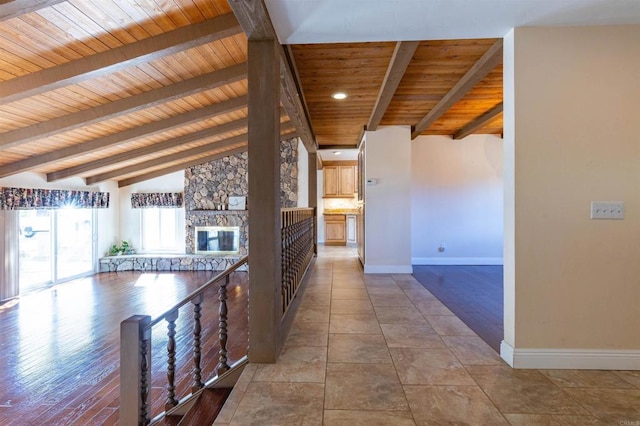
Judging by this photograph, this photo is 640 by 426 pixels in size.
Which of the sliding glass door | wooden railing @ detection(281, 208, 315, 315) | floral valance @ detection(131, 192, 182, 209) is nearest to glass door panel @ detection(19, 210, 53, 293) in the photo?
the sliding glass door

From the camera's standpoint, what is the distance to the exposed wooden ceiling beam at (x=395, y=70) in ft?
8.43

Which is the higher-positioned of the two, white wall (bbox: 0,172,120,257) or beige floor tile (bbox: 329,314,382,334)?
white wall (bbox: 0,172,120,257)

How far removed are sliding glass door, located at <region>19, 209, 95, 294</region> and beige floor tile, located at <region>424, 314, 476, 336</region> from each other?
23.9 ft

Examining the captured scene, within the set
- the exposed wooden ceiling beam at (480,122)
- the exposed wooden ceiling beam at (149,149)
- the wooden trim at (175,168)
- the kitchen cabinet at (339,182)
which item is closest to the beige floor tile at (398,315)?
the exposed wooden ceiling beam at (480,122)

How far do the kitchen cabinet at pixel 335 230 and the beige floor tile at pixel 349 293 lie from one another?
18.3 feet

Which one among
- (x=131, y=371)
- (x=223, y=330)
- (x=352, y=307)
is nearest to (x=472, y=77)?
(x=352, y=307)

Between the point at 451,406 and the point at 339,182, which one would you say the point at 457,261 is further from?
the point at 451,406

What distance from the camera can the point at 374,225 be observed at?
537 cm

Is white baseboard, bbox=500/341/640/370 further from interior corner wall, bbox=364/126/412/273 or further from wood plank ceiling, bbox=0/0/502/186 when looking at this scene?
interior corner wall, bbox=364/126/412/273

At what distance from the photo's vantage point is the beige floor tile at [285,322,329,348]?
2562 millimetres

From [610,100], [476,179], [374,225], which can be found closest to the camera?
[610,100]

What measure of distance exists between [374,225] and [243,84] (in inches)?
116

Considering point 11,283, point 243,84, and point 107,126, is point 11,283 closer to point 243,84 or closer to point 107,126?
point 107,126


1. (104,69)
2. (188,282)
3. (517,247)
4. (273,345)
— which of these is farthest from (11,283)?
(517,247)
